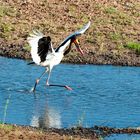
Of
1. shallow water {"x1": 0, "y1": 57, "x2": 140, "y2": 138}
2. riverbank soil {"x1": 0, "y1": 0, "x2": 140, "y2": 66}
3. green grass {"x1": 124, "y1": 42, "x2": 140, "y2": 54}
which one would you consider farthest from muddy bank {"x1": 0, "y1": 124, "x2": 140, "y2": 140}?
green grass {"x1": 124, "y1": 42, "x2": 140, "y2": 54}

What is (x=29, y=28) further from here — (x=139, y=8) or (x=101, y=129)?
(x=101, y=129)

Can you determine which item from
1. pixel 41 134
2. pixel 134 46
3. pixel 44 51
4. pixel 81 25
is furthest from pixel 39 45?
pixel 81 25

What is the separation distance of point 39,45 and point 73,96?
124cm

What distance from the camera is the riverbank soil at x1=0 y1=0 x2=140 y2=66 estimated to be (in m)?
20.2

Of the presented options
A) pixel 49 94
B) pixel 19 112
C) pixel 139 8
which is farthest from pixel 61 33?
pixel 19 112

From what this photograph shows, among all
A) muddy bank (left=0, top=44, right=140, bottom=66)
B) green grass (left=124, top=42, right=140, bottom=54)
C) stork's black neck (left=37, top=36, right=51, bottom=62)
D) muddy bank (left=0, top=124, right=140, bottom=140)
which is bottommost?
muddy bank (left=0, top=44, right=140, bottom=66)

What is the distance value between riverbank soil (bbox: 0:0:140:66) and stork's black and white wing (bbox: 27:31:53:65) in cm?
340

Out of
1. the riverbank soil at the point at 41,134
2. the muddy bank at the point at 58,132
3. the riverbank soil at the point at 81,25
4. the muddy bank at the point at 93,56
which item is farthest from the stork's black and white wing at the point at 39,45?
the riverbank soil at the point at 81,25

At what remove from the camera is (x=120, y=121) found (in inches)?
542

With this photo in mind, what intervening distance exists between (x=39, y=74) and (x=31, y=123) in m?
4.80

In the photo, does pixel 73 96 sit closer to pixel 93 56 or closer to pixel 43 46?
pixel 43 46

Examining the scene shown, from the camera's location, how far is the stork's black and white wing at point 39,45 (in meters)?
15.2

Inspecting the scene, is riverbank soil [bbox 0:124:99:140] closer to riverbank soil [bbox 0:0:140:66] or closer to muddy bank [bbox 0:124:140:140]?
muddy bank [bbox 0:124:140:140]

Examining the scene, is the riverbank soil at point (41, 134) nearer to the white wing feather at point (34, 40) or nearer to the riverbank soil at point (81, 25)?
the white wing feather at point (34, 40)
